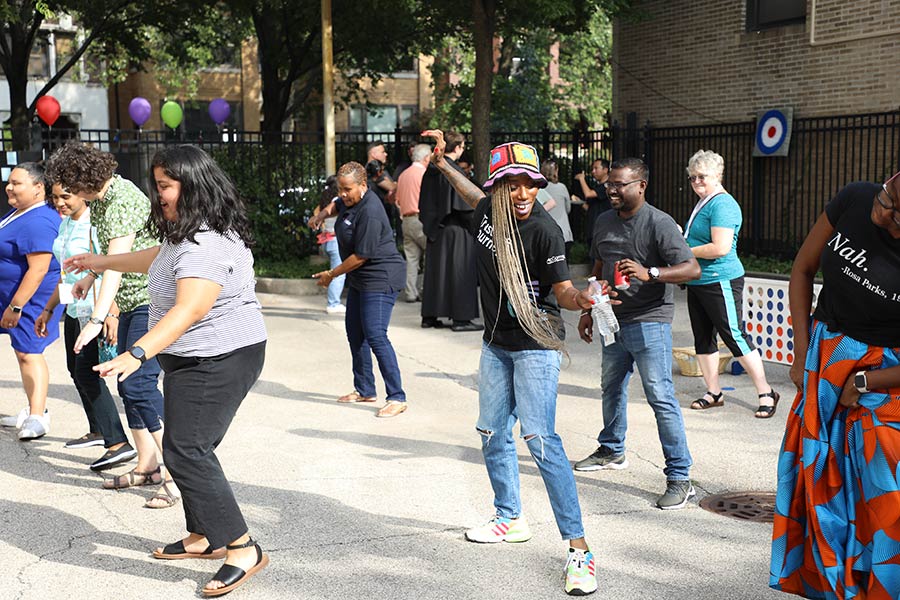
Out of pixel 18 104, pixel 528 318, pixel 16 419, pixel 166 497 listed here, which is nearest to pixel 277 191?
pixel 18 104

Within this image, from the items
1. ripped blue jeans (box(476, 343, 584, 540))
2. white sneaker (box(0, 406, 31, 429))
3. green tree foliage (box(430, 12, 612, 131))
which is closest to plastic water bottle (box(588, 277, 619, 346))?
ripped blue jeans (box(476, 343, 584, 540))

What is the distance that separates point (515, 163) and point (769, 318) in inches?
190

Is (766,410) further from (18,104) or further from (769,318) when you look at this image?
(18,104)

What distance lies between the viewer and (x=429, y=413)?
7.72 meters

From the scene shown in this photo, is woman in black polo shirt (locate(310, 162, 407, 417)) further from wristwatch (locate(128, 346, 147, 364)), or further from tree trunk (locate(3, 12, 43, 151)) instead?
tree trunk (locate(3, 12, 43, 151))

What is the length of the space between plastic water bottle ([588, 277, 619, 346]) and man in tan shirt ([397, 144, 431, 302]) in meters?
7.54

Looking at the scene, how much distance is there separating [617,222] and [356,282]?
260cm

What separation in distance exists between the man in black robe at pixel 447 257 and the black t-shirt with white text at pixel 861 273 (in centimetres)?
742

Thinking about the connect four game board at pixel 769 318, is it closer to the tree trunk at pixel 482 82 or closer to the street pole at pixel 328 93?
the tree trunk at pixel 482 82

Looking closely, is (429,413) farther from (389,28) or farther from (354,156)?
(389,28)

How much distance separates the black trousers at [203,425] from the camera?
432 centimetres

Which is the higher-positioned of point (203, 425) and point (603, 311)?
point (603, 311)

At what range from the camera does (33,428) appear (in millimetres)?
7012

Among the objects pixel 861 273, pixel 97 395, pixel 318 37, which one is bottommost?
pixel 97 395
